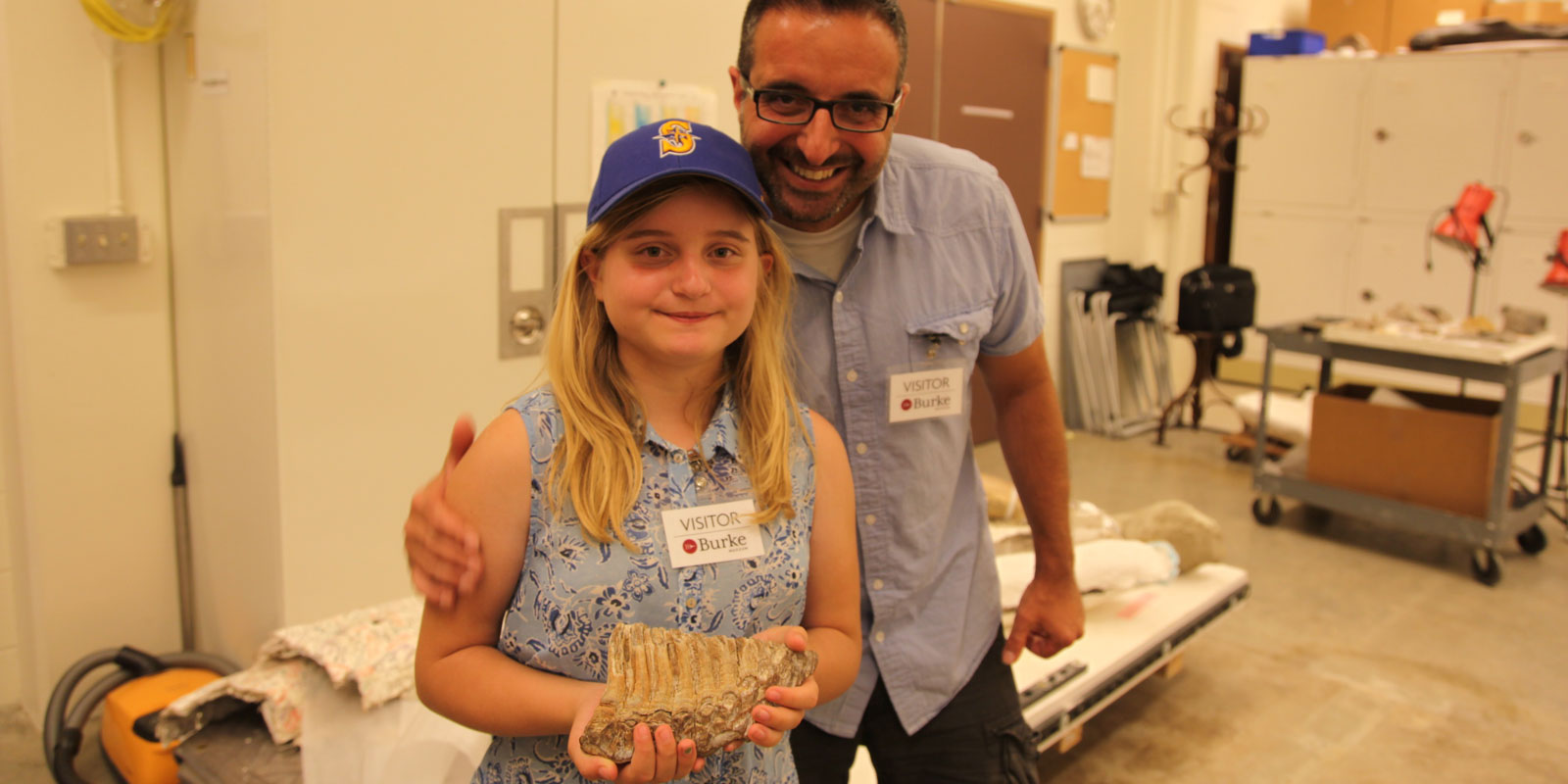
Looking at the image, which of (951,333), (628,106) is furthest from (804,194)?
(628,106)

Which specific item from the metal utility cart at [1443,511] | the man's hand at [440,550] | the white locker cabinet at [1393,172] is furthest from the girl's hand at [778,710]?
the white locker cabinet at [1393,172]

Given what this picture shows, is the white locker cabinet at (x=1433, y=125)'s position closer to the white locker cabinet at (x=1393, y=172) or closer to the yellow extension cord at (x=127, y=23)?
the white locker cabinet at (x=1393, y=172)

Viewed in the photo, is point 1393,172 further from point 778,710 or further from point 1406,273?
point 778,710

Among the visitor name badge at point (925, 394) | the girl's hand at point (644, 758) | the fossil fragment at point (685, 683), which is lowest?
the girl's hand at point (644, 758)

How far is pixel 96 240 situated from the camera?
284 cm

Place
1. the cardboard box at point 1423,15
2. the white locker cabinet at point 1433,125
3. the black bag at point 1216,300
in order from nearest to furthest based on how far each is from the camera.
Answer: the black bag at point 1216,300 → the white locker cabinet at point 1433,125 → the cardboard box at point 1423,15

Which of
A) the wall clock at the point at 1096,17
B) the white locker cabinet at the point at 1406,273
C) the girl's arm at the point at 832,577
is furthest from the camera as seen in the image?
the white locker cabinet at the point at 1406,273

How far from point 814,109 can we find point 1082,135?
17.9ft

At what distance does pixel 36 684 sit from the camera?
119 inches

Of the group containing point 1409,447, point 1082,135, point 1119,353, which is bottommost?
point 1409,447

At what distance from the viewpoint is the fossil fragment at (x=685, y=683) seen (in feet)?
3.46

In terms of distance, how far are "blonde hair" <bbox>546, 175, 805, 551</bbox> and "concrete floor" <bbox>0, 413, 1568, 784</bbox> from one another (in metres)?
2.12

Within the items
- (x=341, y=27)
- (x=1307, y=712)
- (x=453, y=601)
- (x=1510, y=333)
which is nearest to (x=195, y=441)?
(x=341, y=27)

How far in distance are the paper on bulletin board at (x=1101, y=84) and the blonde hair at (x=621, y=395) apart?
5560mm
